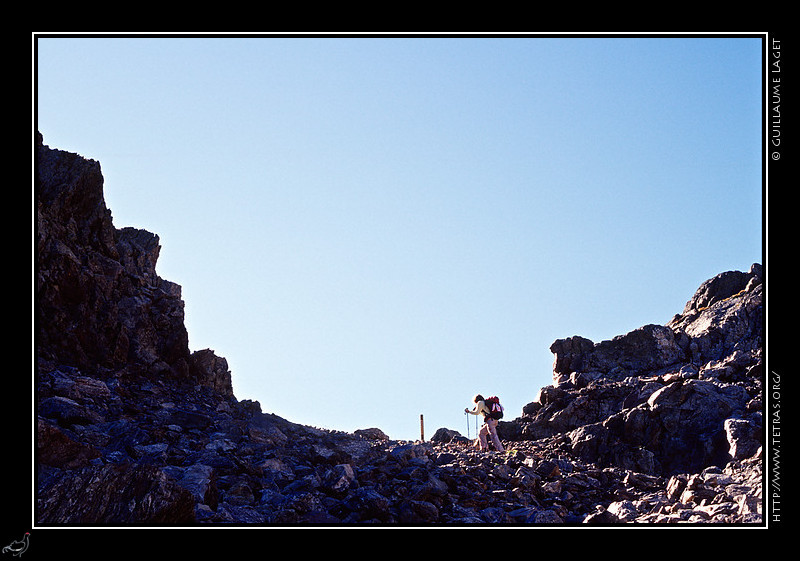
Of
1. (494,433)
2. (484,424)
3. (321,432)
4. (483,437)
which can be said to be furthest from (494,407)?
(321,432)

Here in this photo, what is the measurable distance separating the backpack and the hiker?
0.07 metres

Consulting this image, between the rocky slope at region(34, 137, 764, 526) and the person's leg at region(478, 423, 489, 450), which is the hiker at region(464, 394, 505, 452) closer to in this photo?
the person's leg at region(478, 423, 489, 450)

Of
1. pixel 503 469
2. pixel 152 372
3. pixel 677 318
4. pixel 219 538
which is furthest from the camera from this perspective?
pixel 677 318

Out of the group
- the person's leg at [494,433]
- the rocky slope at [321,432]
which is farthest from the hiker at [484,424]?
the rocky slope at [321,432]

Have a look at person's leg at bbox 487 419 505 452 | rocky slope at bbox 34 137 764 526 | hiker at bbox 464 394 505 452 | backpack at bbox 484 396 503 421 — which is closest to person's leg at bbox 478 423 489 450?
hiker at bbox 464 394 505 452

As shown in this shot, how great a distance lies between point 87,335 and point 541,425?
16799 mm

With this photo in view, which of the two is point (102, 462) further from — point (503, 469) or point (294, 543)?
point (503, 469)

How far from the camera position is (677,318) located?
111 ft

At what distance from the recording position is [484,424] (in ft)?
82.6

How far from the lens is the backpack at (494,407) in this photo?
982 inches

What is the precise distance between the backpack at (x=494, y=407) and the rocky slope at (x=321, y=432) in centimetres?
150

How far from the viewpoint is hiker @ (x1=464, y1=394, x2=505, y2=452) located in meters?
24.7

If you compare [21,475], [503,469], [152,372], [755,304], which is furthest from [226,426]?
[755,304]

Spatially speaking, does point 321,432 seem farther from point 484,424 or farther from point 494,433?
point 494,433
